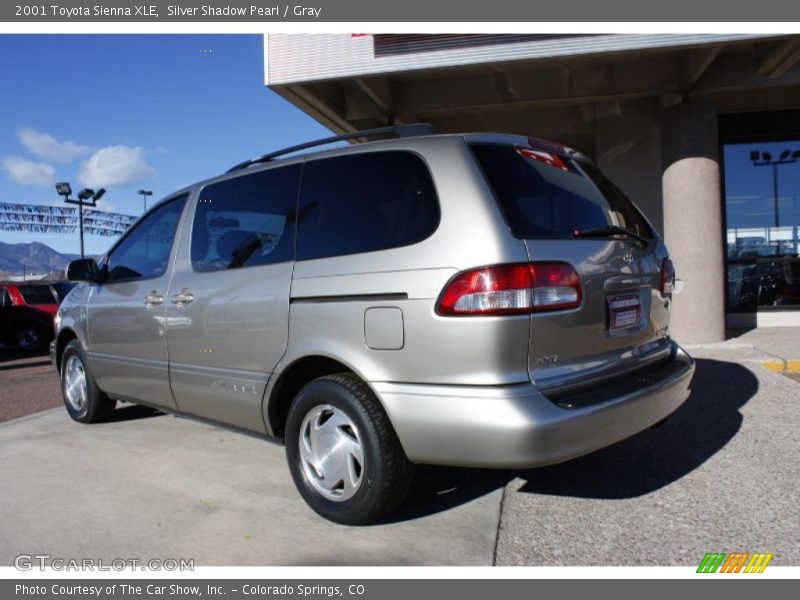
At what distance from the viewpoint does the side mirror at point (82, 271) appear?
4.86 metres

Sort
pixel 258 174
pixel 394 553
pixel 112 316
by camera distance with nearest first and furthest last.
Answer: pixel 394 553 → pixel 258 174 → pixel 112 316

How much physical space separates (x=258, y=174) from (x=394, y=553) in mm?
2259

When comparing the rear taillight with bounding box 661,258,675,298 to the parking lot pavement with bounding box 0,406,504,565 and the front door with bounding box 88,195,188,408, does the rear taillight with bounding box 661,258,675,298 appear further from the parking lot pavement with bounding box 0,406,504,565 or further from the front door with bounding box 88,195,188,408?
the front door with bounding box 88,195,188,408

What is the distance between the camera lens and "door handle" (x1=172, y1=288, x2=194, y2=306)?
3.83 m

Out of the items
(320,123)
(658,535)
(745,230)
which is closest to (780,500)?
(658,535)

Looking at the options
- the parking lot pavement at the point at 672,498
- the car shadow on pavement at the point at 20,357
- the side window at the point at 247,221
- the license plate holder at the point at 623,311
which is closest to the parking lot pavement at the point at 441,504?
the parking lot pavement at the point at 672,498

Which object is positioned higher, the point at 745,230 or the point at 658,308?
the point at 745,230

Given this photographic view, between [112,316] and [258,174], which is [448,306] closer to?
[258,174]

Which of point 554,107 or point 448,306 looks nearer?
point 448,306

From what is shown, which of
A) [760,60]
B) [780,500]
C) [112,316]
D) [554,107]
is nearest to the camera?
[780,500]

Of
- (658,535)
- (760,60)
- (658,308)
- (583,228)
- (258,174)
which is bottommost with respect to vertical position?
(658,535)

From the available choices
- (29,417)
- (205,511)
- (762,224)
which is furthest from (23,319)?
(762,224)

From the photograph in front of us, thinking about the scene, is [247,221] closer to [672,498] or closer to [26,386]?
[672,498]

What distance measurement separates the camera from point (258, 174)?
373cm
